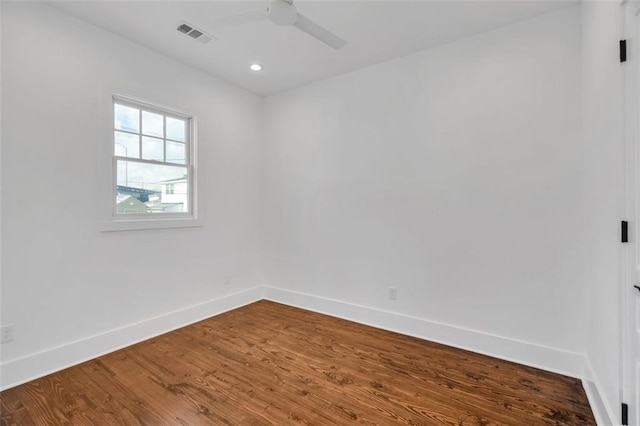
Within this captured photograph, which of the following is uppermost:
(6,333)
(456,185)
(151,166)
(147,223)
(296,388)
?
(151,166)

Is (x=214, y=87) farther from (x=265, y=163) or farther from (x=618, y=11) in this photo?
(x=618, y=11)

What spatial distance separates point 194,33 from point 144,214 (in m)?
1.84

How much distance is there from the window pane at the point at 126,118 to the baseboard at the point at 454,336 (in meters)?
2.67

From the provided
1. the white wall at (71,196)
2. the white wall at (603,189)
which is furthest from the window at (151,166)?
the white wall at (603,189)

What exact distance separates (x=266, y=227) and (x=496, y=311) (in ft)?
9.70

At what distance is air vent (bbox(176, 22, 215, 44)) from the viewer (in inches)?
105

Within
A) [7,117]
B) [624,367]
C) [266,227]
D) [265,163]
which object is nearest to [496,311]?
[624,367]

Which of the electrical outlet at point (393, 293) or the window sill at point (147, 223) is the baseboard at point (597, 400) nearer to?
the electrical outlet at point (393, 293)

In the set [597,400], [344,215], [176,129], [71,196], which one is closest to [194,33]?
[176,129]

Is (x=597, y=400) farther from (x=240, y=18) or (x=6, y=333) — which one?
(x=6, y=333)

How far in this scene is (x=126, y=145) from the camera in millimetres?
3000

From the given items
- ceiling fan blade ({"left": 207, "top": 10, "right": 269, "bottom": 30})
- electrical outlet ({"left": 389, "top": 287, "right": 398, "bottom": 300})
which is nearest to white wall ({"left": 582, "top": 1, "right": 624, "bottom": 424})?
electrical outlet ({"left": 389, "top": 287, "right": 398, "bottom": 300})

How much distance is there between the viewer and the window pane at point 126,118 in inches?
115

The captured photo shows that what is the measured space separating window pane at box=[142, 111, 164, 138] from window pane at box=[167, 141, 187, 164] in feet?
0.51
